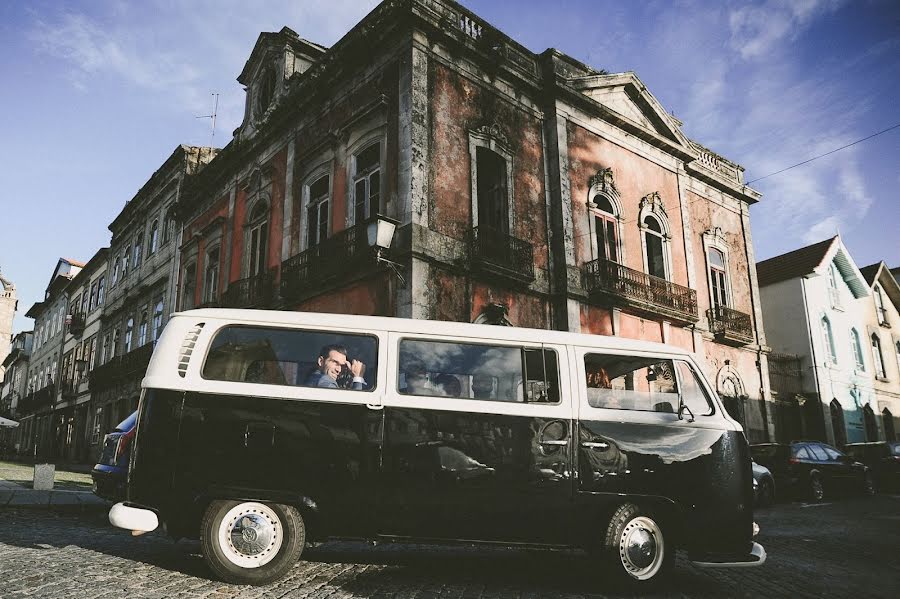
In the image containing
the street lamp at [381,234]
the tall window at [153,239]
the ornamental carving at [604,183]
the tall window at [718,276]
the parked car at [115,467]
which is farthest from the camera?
the tall window at [153,239]

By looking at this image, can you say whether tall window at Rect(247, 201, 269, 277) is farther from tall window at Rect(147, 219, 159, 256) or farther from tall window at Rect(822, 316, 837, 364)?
tall window at Rect(822, 316, 837, 364)

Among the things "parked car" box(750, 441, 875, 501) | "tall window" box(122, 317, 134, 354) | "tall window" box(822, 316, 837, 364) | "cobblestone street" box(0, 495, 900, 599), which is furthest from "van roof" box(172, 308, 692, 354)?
"tall window" box(122, 317, 134, 354)

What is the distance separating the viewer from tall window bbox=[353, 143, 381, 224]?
13727 millimetres

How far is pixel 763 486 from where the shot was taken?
12.9 m

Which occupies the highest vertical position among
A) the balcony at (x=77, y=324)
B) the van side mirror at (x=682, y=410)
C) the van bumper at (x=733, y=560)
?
the balcony at (x=77, y=324)

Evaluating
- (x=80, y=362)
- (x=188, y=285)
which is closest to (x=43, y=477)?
(x=188, y=285)

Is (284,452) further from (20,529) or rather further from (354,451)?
(20,529)

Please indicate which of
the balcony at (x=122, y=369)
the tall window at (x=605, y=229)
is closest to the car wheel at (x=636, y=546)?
the tall window at (x=605, y=229)

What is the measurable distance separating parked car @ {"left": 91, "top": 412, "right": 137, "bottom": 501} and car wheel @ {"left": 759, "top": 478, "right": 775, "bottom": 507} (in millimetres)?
11792

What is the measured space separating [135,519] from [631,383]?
13.7 feet

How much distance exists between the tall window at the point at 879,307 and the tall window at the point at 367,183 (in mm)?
26428

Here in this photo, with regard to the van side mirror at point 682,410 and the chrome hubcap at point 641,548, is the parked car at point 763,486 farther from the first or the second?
the chrome hubcap at point 641,548

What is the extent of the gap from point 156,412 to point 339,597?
6.61 ft

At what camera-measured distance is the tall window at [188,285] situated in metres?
21.7
